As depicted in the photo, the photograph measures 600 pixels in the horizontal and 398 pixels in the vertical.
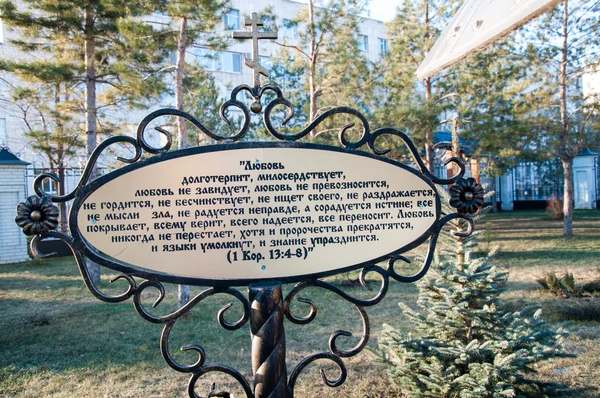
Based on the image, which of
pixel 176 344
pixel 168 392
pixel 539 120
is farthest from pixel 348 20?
pixel 168 392

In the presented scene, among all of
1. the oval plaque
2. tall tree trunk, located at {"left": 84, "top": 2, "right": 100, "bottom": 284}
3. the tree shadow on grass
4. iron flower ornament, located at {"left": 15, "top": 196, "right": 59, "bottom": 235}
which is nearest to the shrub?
the tree shadow on grass

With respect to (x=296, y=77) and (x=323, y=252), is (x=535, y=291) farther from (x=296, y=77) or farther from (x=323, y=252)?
(x=296, y=77)

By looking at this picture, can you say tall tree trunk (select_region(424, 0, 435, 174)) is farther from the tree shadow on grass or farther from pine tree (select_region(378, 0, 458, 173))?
the tree shadow on grass

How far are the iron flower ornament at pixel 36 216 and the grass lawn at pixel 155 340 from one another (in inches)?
97.5

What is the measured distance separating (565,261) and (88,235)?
11.2 meters

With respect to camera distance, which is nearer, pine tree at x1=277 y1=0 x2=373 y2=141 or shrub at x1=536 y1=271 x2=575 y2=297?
shrub at x1=536 y1=271 x2=575 y2=297

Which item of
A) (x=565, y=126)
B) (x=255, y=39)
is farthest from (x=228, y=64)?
(x=255, y=39)

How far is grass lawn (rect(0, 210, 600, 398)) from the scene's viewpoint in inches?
173

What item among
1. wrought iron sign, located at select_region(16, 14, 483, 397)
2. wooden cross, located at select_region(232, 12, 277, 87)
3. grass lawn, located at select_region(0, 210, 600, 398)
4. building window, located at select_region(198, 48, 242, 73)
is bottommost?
grass lawn, located at select_region(0, 210, 600, 398)

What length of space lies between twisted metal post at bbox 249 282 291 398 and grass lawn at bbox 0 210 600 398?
71.8 inches

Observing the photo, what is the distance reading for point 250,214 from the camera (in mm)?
2424

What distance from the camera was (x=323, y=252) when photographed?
8.09ft

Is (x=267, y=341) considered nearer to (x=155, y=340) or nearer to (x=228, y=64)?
(x=155, y=340)

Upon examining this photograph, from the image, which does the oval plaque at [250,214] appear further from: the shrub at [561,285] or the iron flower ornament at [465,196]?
the shrub at [561,285]
